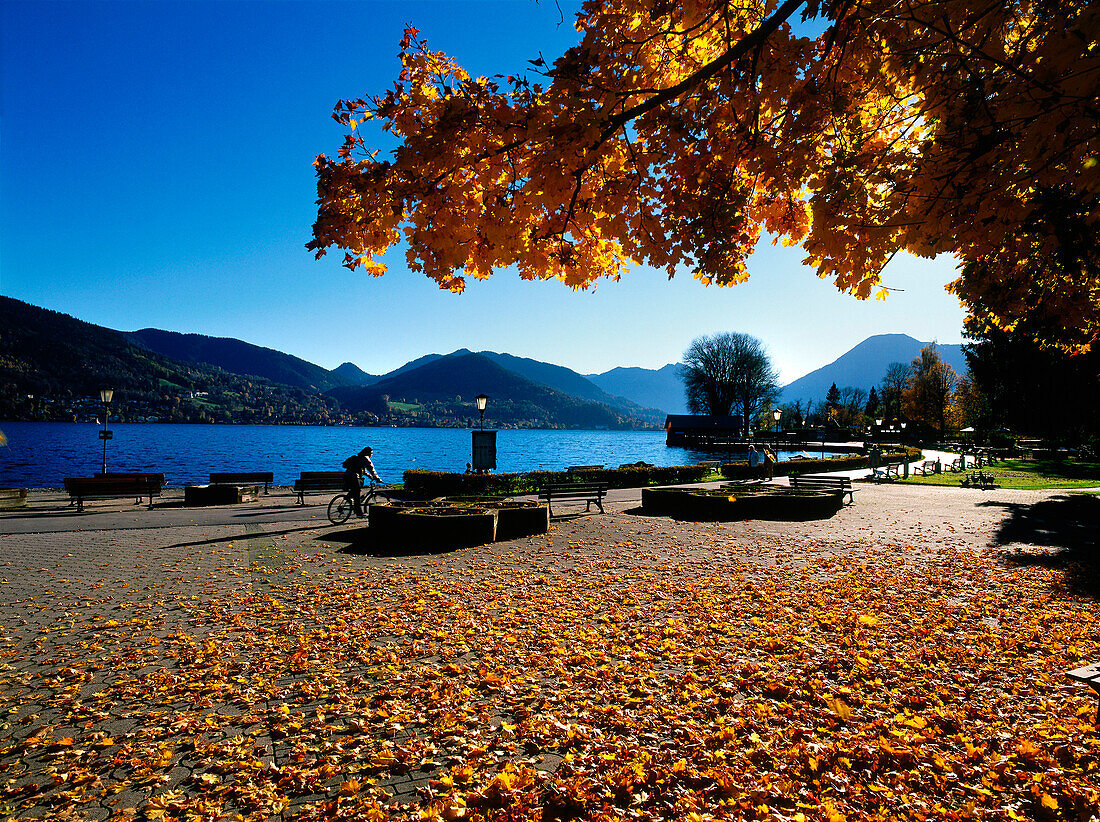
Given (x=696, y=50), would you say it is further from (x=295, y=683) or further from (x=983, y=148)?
(x=295, y=683)

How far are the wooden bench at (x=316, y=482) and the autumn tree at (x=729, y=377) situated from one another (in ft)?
201

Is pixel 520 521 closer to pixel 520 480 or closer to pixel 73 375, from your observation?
pixel 520 480

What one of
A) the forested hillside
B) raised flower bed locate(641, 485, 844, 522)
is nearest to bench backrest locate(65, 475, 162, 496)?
raised flower bed locate(641, 485, 844, 522)

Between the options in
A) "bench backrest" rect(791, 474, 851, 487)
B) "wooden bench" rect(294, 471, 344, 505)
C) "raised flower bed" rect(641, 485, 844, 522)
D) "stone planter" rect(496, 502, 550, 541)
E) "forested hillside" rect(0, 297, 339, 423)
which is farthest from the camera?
"forested hillside" rect(0, 297, 339, 423)

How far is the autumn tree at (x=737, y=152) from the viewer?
3.04 m

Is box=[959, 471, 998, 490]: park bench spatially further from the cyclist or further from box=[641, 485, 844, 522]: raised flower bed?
the cyclist

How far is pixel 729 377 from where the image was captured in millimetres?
74938

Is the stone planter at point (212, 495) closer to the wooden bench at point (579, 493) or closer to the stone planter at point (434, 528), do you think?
the stone planter at point (434, 528)

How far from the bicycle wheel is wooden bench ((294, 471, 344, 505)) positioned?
5026mm

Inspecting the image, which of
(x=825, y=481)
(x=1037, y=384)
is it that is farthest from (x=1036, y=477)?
(x=825, y=481)

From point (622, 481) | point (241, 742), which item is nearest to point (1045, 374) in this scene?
point (622, 481)

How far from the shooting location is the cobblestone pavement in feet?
10.1

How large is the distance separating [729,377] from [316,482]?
6605 centimetres

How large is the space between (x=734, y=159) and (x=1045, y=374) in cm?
2895
